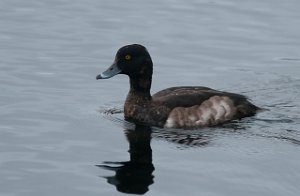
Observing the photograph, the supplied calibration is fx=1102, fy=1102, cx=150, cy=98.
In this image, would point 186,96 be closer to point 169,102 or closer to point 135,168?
point 169,102

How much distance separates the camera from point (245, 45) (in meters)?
20.0

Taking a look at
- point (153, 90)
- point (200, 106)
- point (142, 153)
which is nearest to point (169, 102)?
point (200, 106)

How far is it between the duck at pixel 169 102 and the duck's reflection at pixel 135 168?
61cm

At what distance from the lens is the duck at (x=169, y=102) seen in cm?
1517

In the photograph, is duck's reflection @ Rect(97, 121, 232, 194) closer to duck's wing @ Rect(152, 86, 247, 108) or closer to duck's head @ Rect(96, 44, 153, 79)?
duck's wing @ Rect(152, 86, 247, 108)

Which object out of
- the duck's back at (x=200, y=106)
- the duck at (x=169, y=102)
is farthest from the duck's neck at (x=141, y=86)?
the duck's back at (x=200, y=106)

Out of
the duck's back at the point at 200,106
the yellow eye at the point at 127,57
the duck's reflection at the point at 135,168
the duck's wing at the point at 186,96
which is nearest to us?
the duck's reflection at the point at 135,168

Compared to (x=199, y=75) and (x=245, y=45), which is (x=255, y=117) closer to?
(x=199, y=75)

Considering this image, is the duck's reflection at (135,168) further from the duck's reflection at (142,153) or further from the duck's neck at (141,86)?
the duck's neck at (141,86)

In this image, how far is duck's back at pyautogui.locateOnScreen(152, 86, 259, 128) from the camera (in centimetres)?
1516

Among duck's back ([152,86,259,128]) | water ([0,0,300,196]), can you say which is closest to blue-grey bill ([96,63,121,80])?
water ([0,0,300,196])

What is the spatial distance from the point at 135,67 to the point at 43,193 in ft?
13.1

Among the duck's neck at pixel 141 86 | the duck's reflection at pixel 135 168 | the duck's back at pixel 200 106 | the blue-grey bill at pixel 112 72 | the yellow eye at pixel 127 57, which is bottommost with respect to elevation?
the duck's reflection at pixel 135 168

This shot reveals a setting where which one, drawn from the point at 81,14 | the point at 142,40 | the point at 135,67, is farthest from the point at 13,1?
the point at 135,67
